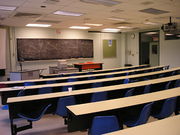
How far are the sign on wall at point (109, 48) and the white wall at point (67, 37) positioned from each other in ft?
0.83

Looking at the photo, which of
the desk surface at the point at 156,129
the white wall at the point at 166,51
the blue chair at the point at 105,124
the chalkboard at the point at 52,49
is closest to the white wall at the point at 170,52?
the white wall at the point at 166,51

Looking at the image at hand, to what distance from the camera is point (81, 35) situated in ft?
35.9

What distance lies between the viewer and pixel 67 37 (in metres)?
10.4

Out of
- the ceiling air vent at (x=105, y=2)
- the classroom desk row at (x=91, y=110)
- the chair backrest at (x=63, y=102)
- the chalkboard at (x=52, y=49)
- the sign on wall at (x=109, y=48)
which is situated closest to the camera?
the classroom desk row at (x=91, y=110)

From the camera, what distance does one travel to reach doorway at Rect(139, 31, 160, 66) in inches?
458

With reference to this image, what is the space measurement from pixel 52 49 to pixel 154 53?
6739 millimetres

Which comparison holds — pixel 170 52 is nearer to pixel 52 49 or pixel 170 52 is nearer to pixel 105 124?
pixel 52 49

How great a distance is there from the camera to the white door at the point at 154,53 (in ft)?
38.0

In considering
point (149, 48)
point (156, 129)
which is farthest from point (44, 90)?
point (149, 48)

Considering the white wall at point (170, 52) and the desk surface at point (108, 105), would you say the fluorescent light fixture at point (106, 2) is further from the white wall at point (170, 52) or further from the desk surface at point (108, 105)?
the white wall at point (170, 52)

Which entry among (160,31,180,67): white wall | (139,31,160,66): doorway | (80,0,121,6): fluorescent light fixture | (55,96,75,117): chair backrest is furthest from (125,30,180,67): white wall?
(55,96,75,117): chair backrest

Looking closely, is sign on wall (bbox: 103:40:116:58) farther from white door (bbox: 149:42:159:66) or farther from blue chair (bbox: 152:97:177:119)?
blue chair (bbox: 152:97:177:119)

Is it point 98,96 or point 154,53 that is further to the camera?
point 154,53

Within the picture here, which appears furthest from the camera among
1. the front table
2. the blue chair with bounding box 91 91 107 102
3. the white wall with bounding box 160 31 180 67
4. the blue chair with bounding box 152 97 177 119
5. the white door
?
the white door
